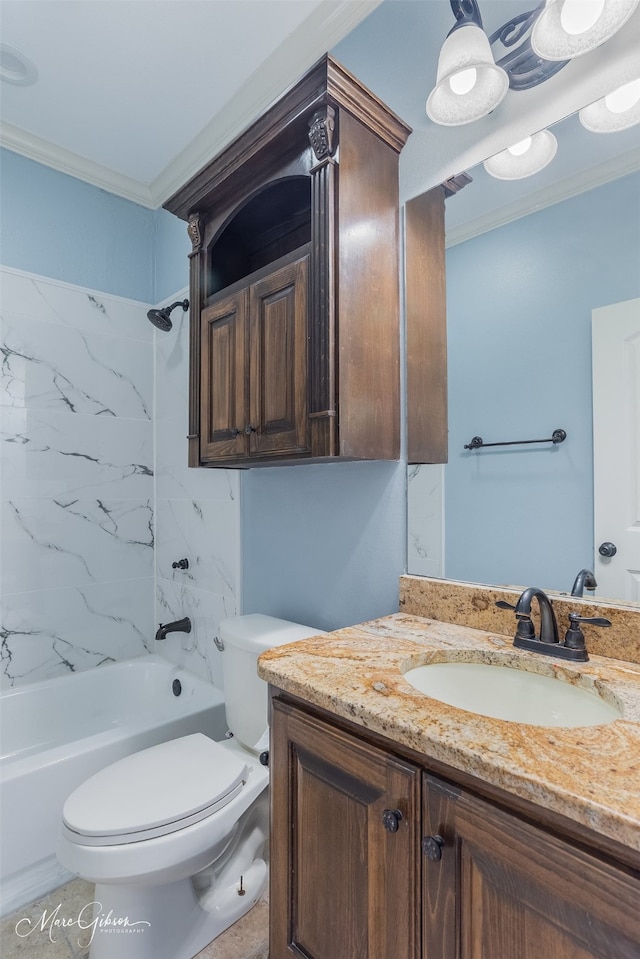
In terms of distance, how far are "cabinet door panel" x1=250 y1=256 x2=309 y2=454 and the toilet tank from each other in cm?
59

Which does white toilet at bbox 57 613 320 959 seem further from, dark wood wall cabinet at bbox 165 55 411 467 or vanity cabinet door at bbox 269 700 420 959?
dark wood wall cabinet at bbox 165 55 411 467

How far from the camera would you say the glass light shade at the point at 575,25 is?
963mm

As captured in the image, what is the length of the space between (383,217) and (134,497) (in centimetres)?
187

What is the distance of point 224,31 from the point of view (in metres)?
1.74

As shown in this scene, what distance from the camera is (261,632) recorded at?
159 cm

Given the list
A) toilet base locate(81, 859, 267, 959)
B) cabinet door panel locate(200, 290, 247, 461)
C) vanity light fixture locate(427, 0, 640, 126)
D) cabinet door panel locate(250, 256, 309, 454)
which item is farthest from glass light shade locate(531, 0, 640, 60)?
toilet base locate(81, 859, 267, 959)

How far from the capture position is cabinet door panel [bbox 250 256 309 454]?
131 centimetres

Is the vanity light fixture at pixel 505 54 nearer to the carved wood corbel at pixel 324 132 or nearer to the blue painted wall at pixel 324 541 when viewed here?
the carved wood corbel at pixel 324 132

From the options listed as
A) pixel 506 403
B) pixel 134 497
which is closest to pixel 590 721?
pixel 506 403

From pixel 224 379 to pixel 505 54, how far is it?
1103 mm

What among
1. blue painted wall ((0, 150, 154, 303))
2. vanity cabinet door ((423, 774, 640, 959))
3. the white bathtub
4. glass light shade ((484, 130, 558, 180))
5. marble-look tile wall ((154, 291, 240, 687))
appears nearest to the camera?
vanity cabinet door ((423, 774, 640, 959))

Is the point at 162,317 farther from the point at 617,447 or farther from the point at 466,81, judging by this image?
the point at 617,447

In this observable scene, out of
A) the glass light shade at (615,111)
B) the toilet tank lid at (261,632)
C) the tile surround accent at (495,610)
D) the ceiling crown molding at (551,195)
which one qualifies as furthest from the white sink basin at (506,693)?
the glass light shade at (615,111)

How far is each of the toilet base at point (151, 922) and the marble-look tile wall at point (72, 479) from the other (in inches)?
47.4
